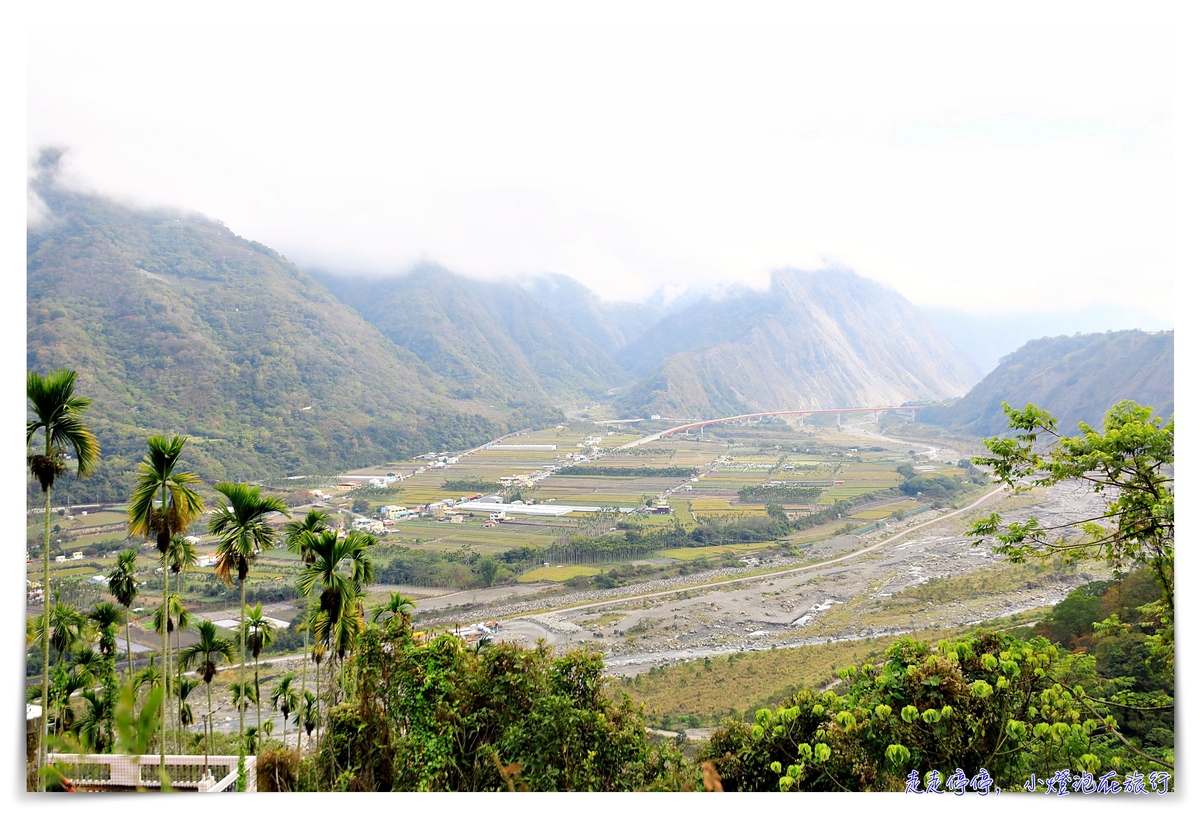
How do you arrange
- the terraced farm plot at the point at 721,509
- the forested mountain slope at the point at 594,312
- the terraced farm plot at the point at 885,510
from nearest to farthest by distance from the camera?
1. the terraced farm plot at the point at 885,510
2. the terraced farm plot at the point at 721,509
3. the forested mountain slope at the point at 594,312

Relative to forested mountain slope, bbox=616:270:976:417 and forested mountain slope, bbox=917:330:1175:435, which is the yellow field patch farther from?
forested mountain slope, bbox=616:270:976:417

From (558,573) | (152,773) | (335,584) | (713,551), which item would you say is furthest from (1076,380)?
(152,773)

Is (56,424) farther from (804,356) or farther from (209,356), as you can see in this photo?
(804,356)

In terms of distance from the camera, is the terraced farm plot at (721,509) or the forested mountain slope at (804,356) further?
the forested mountain slope at (804,356)

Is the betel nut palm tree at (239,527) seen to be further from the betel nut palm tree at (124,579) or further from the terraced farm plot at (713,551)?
the terraced farm plot at (713,551)

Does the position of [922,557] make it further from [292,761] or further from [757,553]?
[292,761]

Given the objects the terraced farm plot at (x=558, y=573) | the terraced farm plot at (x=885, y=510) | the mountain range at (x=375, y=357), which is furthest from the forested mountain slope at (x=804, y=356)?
the terraced farm plot at (x=558, y=573)
